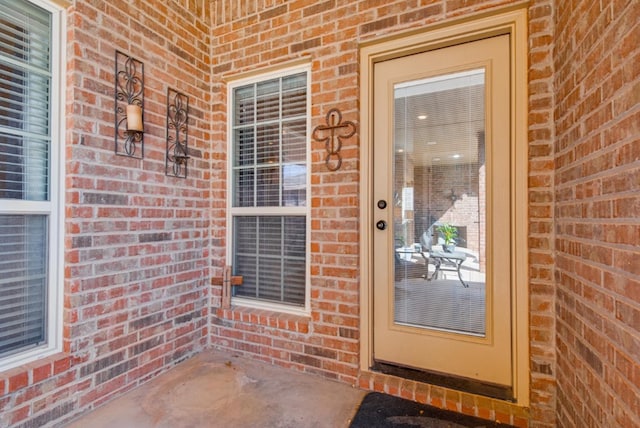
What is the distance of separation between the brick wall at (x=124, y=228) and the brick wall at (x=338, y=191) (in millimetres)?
186

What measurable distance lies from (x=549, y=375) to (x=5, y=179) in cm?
290

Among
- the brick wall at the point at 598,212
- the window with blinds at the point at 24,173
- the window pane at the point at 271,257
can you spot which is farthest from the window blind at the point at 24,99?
the brick wall at the point at 598,212

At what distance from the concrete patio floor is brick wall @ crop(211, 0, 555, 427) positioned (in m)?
0.14

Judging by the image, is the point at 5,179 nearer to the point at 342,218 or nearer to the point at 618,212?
the point at 342,218

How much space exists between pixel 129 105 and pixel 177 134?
388 mm

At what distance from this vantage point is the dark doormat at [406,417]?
5.38 feet

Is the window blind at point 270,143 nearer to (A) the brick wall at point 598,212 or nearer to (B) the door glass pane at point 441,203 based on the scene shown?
(B) the door glass pane at point 441,203

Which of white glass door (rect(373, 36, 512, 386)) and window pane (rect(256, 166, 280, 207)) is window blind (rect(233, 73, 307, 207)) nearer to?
window pane (rect(256, 166, 280, 207))

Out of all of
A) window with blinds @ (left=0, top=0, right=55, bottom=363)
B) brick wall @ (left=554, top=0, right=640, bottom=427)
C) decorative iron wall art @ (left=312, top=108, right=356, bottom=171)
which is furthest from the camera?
decorative iron wall art @ (left=312, top=108, right=356, bottom=171)

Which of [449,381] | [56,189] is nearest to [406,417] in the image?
[449,381]

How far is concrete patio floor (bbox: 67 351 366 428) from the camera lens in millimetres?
1662

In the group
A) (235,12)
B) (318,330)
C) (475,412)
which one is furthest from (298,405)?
(235,12)

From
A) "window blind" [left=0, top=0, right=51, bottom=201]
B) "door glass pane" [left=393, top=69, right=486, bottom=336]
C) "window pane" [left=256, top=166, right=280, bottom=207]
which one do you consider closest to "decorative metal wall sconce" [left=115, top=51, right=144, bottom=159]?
"window blind" [left=0, top=0, right=51, bottom=201]

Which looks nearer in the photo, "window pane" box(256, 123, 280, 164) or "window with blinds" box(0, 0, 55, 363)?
"window with blinds" box(0, 0, 55, 363)
